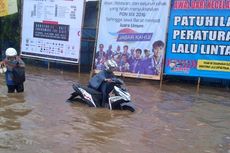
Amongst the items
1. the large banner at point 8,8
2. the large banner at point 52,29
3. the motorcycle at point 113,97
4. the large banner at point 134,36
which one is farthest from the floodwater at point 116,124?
the large banner at point 8,8

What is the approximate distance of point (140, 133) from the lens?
28.3 ft

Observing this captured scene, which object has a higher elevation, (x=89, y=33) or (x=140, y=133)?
(x=89, y=33)

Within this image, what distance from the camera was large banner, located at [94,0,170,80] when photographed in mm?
15500

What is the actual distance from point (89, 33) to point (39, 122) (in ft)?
32.1

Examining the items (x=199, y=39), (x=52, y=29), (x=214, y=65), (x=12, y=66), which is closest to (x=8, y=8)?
(x=52, y=29)

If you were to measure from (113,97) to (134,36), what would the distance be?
5.77 m

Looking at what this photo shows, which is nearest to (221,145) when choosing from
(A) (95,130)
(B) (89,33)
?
(A) (95,130)

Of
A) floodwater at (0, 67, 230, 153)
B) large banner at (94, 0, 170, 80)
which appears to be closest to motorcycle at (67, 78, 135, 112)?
floodwater at (0, 67, 230, 153)

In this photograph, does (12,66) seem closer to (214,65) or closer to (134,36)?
(134,36)

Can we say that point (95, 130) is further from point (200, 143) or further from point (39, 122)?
point (200, 143)

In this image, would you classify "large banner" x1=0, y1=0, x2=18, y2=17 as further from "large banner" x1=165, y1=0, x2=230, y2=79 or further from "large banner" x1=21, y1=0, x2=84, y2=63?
"large banner" x1=165, y1=0, x2=230, y2=79

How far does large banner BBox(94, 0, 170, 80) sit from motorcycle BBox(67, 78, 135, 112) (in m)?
4.46

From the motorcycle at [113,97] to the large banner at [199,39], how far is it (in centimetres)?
404

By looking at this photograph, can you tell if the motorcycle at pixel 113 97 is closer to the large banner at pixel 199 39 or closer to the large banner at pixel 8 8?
the large banner at pixel 199 39
